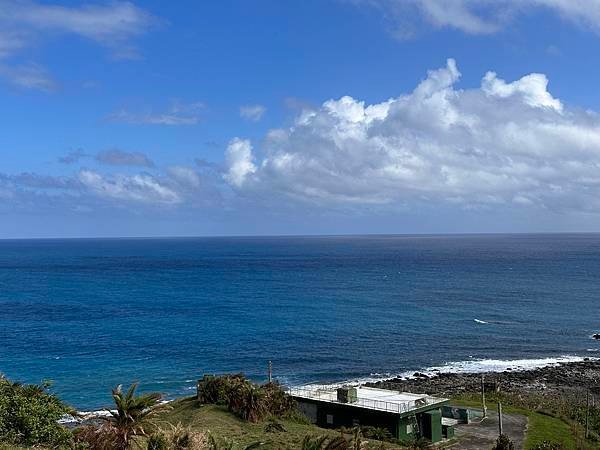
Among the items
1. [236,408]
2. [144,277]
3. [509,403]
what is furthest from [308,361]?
[144,277]

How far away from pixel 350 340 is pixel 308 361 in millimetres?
13135

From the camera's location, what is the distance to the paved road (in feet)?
136

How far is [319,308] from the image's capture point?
115m

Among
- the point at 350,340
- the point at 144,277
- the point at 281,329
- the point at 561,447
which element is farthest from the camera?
the point at 144,277

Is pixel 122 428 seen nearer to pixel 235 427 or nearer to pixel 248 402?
pixel 235 427

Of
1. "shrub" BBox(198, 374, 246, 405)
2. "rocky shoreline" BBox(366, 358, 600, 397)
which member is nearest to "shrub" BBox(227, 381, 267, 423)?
"shrub" BBox(198, 374, 246, 405)

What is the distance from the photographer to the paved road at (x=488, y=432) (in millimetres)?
41469

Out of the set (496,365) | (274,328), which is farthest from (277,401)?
(274,328)

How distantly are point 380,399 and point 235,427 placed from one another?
35.0 ft

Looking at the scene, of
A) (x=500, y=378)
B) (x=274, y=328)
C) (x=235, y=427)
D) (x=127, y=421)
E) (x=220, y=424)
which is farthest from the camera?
(x=274, y=328)

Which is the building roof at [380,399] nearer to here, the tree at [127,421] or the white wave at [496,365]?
the tree at [127,421]

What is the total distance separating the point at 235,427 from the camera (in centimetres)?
4119

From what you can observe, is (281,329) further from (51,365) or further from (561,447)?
(561,447)

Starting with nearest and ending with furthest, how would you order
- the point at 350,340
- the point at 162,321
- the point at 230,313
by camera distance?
the point at 350,340 → the point at 162,321 → the point at 230,313
